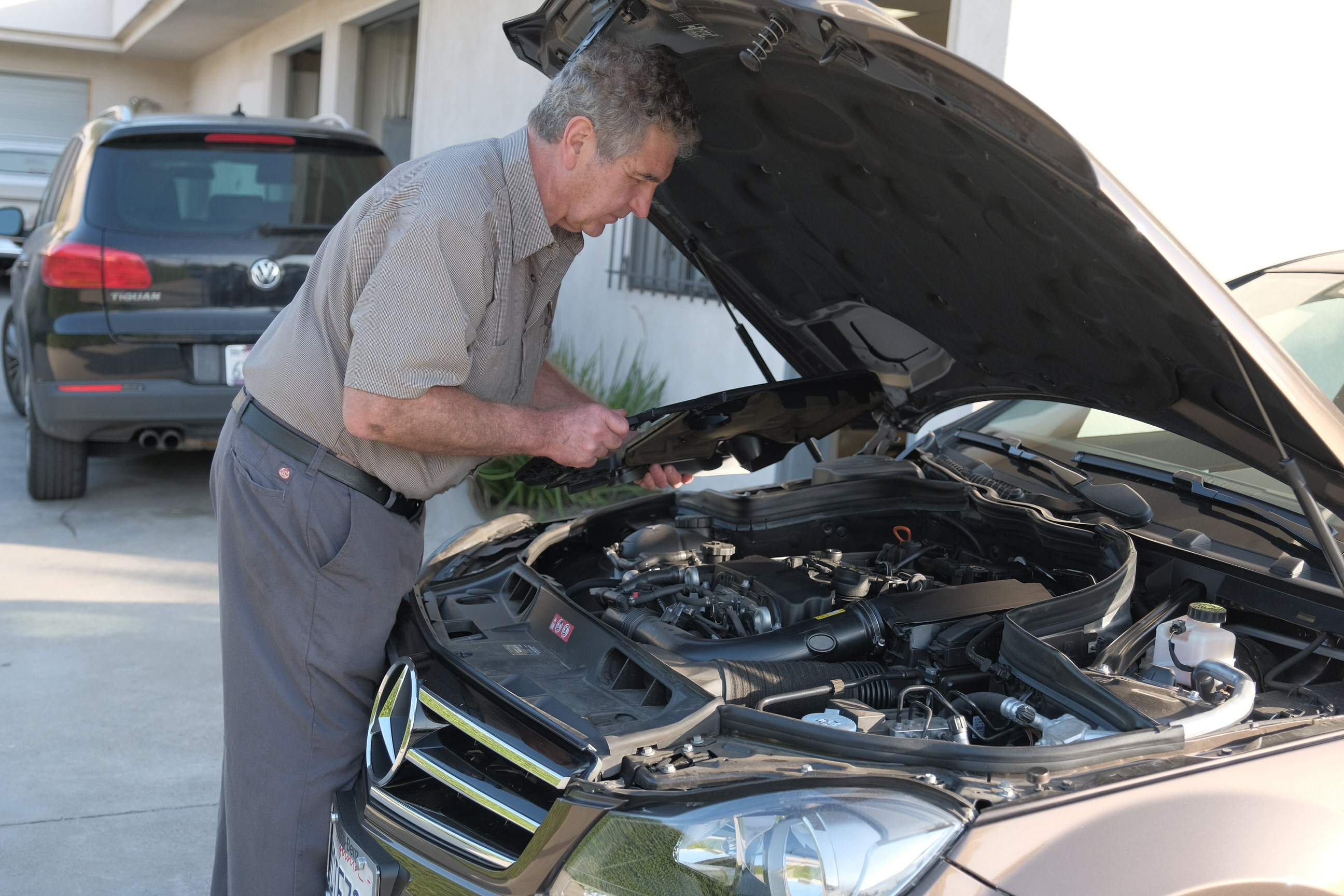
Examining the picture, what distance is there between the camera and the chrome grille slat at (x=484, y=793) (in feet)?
5.79

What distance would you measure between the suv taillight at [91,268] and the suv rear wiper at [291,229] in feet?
1.95

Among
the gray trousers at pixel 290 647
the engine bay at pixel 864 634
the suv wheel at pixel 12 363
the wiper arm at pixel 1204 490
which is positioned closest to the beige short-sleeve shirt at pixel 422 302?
the gray trousers at pixel 290 647

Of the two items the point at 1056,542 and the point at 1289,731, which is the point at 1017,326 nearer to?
the point at 1056,542

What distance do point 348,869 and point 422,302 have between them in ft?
A: 3.25

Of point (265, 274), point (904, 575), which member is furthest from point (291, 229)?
point (904, 575)

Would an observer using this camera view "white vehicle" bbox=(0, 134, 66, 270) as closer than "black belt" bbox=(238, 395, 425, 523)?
No

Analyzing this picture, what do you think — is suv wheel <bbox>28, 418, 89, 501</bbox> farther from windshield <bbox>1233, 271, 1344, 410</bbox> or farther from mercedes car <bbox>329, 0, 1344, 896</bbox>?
windshield <bbox>1233, 271, 1344, 410</bbox>

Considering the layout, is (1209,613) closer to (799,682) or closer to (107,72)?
(799,682)

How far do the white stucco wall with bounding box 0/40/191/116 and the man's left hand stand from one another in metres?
24.9

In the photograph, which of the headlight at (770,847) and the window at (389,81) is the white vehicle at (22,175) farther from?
the headlight at (770,847)

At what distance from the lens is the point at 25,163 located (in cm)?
1534

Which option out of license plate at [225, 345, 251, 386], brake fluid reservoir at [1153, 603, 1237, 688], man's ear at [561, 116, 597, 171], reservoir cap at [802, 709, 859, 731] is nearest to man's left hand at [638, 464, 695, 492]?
man's ear at [561, 116, 597, 171]

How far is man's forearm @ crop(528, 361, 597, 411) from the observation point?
9.24 ft

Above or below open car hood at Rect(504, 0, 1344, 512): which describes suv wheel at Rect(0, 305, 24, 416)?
below
